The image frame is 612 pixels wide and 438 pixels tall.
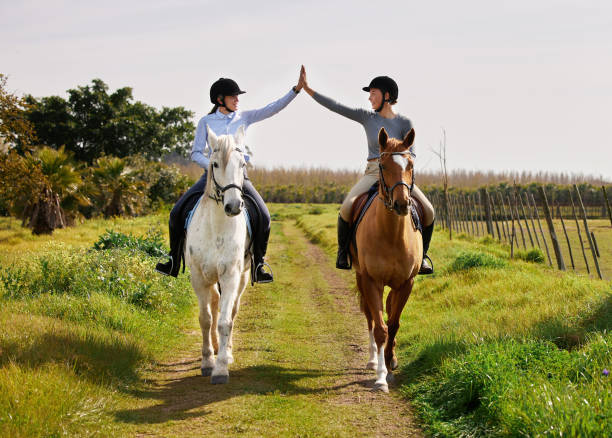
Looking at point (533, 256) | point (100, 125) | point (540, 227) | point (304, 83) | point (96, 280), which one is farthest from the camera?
point (100, 125)

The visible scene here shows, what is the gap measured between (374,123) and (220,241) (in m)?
2.47

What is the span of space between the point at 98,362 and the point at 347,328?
3957 mm

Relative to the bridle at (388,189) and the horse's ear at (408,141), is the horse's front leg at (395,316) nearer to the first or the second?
the bridle at (388,189)

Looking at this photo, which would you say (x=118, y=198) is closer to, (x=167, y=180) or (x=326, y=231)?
(x=167, y=180)

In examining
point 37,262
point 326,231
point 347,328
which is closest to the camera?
point 347,328

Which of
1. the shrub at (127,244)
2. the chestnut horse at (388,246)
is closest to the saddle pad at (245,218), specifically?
the chestnut horse at (388,246)

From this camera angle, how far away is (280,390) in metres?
5.41

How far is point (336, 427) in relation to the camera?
445cm

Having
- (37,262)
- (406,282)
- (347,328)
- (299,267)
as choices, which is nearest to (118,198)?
(299,267)

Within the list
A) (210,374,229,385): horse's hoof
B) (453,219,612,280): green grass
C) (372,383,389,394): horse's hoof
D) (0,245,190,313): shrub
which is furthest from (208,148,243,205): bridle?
(453,219,612,280): green grass

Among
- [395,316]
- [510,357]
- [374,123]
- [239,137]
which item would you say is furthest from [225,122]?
[510,357]

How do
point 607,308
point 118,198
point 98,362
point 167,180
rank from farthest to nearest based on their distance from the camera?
point 167,180 → point 118,198 → point 607,308 → point 98,362

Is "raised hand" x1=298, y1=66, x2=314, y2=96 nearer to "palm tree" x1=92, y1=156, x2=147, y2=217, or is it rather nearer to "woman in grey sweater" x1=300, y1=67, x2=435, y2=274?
"woman in grey sweater" x1=300, y1=67, x2=435, y2=274

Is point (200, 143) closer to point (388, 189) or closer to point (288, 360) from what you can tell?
point (388, 189)
